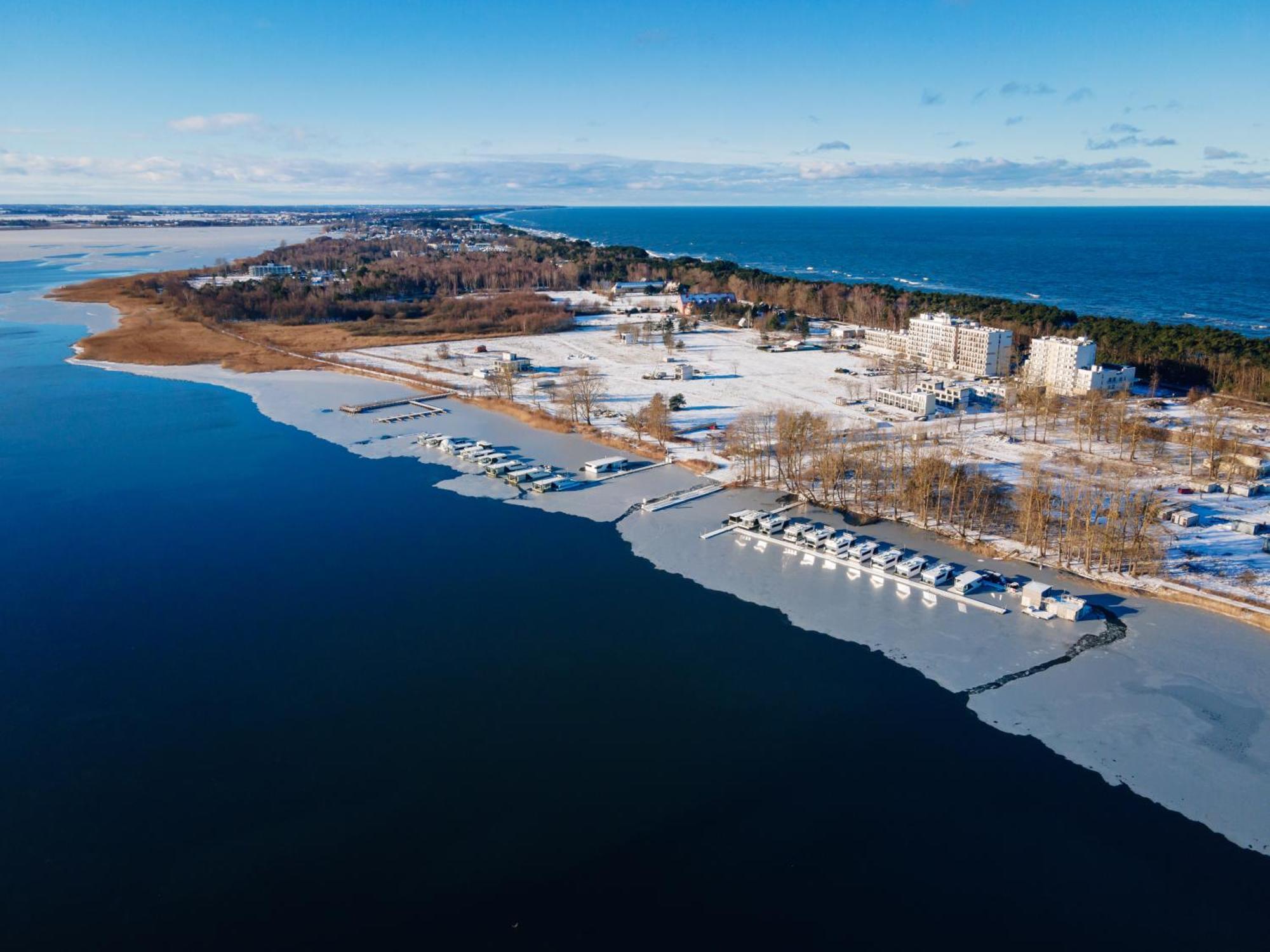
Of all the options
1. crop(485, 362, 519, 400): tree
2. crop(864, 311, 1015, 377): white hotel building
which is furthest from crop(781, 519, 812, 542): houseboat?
crop(864, 311, 1015, 377): white hotel building

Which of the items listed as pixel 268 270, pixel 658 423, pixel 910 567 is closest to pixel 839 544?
pixel 910 567

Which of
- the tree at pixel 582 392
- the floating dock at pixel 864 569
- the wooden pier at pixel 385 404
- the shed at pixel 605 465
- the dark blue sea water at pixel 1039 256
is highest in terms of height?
the dark blue sea water at pixel 1039 256

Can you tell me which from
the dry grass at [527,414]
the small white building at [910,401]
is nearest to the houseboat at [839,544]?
the dry grass at [527,414]

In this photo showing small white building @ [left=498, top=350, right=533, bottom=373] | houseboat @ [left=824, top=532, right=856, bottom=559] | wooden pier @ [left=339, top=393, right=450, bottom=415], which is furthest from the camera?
small white building @ [left=498, top=350, right=533, bottom=373]

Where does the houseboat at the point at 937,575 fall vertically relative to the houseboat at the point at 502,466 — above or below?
below

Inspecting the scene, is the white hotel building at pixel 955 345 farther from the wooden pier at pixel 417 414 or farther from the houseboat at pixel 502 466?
the wooden pier at pixel 417 414

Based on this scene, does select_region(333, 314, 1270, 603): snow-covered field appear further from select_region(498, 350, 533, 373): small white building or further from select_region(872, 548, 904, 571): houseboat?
select_region(872, 548, 904, 571): houseboat

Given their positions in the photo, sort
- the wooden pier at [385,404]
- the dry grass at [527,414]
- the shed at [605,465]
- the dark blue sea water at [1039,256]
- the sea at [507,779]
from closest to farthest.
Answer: the sea at [507,779]
the shed at [605,465]
the dry grass at [527,414]
the wooden pier at [385,404]
the dark blue sea water at [1039,256]

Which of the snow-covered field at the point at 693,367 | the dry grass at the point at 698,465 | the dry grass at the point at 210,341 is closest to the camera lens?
the dry grass at the point at 698,465

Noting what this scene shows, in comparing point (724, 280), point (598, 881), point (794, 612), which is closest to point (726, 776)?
point (598, 881)
